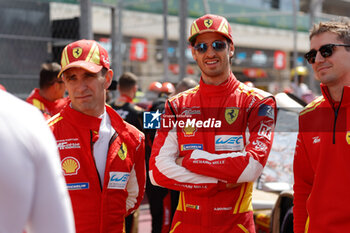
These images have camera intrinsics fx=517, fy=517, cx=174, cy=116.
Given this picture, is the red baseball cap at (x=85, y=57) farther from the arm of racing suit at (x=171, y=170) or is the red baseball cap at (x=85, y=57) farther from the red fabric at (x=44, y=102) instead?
the red fabric at (x=44, y=102)

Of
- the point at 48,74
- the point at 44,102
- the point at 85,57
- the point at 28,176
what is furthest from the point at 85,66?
the point at 44,102

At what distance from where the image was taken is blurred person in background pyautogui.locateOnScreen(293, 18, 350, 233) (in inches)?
103

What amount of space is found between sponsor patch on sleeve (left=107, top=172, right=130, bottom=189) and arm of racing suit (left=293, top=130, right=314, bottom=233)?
982 millimetres

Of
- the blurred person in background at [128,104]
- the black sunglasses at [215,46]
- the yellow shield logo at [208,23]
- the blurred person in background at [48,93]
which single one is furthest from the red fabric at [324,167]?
the blurred person in background at [128,104]

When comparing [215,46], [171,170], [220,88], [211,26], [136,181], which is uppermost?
[211,26]

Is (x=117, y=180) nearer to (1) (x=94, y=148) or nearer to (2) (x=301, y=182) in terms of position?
(1) (x=94, y=148)

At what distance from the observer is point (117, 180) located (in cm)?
298

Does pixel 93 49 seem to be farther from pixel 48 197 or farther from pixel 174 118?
pixel 48 197

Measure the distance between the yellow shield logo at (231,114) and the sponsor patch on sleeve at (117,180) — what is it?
27.1 inches

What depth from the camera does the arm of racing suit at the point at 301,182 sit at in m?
2.85

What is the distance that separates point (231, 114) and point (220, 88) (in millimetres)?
185

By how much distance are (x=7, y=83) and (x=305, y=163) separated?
380cm

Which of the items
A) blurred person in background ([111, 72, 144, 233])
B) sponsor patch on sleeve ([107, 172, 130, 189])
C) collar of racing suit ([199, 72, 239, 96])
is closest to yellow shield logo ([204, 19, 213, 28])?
collar of racing suit ([199, 72, 239, 96])

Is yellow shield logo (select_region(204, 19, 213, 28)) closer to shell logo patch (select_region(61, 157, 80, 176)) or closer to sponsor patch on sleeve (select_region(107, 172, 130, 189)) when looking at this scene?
sponsor patch on sleeve (select_region(107, 172, 130, 189))
